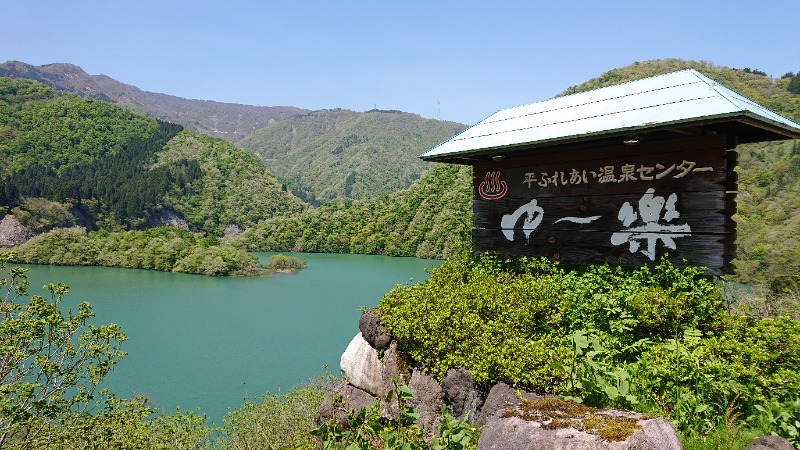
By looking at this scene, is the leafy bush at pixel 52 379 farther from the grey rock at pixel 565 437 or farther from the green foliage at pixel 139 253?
the green foliage at pixel 139 253

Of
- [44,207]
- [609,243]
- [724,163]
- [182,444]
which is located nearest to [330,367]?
[182,444]

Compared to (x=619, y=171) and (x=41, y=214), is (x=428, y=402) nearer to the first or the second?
(x=619, y=171)

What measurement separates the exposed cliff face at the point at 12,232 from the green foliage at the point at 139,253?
4129mm

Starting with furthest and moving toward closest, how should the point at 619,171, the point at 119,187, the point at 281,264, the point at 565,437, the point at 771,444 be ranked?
the point at 119,187 → the point at 281,264 → the point at 619,171 → the point at 771,444 → the point at 565,437

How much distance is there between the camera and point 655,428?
7.13 ft

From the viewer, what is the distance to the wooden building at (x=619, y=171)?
4633mm

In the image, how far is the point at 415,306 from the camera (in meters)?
5.58

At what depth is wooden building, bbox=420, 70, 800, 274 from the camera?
15.2ft

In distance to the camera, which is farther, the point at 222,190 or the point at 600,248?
the point at 222,190

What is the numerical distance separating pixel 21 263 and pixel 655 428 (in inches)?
2361

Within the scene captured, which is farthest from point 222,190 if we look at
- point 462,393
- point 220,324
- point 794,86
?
point 462,393

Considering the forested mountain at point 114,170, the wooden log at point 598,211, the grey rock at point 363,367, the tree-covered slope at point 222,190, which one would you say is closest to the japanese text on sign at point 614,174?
the wooden log at point 598,211

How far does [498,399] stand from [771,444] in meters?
1.93

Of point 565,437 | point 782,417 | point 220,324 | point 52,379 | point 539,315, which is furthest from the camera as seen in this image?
point 220,324
